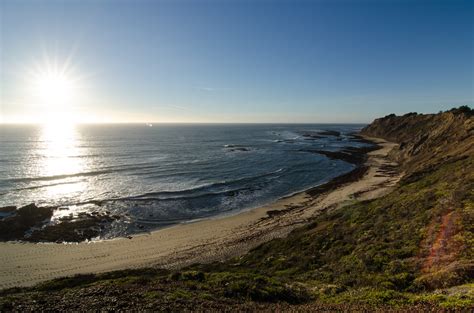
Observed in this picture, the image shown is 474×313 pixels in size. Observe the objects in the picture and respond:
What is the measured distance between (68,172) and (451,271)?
6363cm

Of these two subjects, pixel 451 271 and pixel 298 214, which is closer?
pixel 451 271

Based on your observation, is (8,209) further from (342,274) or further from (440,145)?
(440,145)

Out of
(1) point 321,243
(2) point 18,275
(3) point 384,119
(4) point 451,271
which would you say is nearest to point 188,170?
(2) point 18,275

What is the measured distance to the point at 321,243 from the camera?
17.4 metres

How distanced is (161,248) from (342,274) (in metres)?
17.0

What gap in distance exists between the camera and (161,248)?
976 inches

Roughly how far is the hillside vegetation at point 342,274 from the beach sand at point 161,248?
4.58 metres

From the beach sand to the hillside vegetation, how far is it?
4578 mm

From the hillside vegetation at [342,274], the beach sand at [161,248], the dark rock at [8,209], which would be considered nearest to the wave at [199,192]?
the dark rock at [8,209]

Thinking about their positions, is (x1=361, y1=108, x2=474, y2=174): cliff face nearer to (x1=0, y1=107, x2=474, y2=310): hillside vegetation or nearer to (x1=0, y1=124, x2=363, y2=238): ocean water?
(x1=0, y1=124, x2=363, y2=238): ocean water

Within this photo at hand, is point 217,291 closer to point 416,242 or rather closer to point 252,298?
point 252,298

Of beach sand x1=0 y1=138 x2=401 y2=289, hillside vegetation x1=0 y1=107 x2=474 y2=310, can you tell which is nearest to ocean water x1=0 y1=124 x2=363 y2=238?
beach sand x1=0 y1=138 x2=401 y2=289

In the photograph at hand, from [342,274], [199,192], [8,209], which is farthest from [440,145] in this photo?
[8,209]

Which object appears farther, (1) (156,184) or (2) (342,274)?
(1) (156,184)
